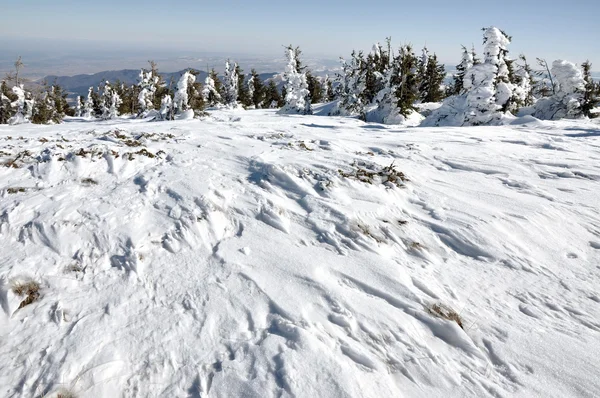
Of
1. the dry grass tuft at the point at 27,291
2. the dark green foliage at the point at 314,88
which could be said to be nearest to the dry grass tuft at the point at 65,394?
the dry grass tuft at the point at 27,291

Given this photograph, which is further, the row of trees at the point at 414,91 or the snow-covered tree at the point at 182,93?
the snow-covered tree at the point at 182,93

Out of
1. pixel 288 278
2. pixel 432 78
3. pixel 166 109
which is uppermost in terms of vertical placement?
pixel 432 78

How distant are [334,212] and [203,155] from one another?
3650 mm

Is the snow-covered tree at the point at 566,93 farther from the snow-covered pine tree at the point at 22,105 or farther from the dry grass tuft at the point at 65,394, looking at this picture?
the snow-covered pine tree at the point at 22,105

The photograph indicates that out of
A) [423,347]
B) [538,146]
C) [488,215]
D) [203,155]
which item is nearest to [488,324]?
[423,347]

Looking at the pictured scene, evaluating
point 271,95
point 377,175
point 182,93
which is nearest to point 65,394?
point 377,175

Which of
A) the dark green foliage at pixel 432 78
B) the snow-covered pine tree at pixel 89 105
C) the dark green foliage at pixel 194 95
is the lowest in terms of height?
the snow-covered pine tree at pixel 89 105

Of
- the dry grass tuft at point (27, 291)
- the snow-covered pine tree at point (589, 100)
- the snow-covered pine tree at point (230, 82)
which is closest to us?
the dry grass tuft at point (27, 291)

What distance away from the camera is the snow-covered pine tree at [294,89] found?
31.7m

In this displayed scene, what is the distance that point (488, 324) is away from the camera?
3221mm

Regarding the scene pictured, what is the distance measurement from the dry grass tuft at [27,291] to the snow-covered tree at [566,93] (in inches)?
1021

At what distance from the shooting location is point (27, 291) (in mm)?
3270

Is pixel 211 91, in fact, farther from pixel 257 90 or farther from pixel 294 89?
pixel 294 89

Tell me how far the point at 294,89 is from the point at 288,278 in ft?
102
